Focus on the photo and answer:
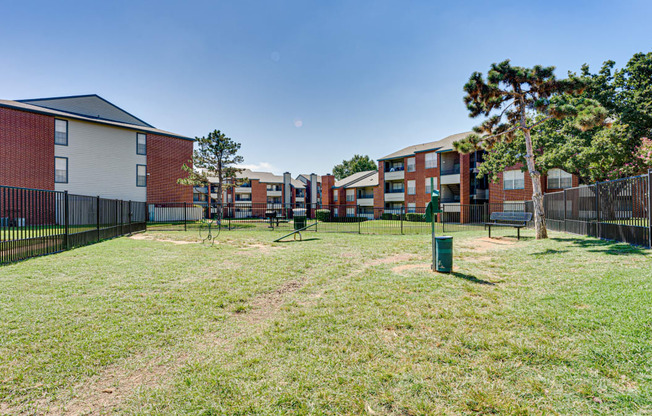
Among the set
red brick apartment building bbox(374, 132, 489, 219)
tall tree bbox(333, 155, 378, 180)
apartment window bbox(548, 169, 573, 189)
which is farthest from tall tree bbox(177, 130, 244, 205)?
tall tree bbox(333, 155, 378, 180)

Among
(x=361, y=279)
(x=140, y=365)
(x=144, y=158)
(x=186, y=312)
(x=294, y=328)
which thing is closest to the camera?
(x=140, y=365)

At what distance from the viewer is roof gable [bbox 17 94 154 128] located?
102ft

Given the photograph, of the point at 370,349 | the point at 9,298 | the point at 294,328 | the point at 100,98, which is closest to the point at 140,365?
the point at 294,328

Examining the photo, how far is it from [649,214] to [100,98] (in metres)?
49.4

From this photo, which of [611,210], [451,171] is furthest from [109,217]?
[451,171]

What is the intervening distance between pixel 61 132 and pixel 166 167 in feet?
A: 33.4

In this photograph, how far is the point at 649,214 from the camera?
7.61 metres

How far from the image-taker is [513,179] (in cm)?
2920

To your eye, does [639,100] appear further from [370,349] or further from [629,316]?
[370,349]

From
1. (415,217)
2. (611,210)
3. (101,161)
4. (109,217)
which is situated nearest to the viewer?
(611,210)

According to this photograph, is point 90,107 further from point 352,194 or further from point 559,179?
point 559,179

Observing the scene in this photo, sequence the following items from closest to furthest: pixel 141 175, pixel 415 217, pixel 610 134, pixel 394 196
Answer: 1. pixel 610 134
2. pixel 141 175
3. pixel 415 217
4. pixel 394 196

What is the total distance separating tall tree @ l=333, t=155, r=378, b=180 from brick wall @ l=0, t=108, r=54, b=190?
207ft

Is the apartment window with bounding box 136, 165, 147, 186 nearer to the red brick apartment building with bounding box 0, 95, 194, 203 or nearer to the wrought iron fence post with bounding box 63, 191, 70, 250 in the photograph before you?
the red brick apartment building with bounding box 0, 95, 194, 203
